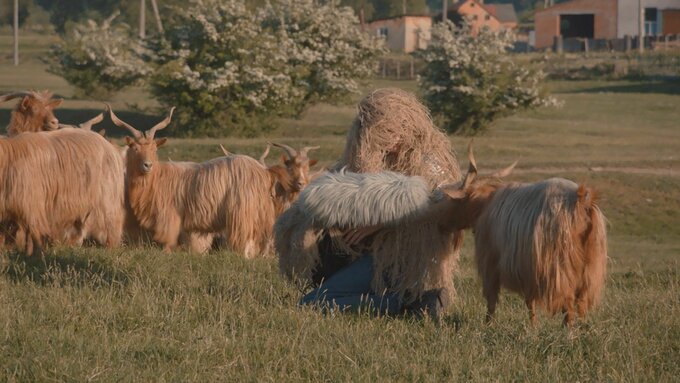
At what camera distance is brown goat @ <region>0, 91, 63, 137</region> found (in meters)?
13.9

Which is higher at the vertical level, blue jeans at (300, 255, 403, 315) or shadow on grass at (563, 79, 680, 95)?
shadow on grass at (563, 79, 680, 95)

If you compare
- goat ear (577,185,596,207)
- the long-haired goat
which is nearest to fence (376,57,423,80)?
the long-haired goat

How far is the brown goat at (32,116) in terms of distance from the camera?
45.6 ft

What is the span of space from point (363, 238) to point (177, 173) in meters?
5.99

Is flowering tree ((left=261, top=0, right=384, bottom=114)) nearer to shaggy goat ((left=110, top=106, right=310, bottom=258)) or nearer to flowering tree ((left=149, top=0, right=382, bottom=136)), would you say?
flowering tree ((left=149, top=0, right=382, bottom=136))

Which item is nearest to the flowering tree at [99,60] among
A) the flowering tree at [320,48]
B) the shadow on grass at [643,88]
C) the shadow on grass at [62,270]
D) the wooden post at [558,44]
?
the flowering tree at [320,48]

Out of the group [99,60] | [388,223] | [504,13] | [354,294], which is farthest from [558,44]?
[388,223]

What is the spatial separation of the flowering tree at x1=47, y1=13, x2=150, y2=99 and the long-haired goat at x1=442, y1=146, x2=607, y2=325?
30.3 metres

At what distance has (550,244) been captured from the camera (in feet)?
25.5

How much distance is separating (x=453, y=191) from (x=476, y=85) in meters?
26.2

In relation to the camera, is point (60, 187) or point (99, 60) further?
point (99, 60)

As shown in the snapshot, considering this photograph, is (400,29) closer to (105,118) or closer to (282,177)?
(105,118)

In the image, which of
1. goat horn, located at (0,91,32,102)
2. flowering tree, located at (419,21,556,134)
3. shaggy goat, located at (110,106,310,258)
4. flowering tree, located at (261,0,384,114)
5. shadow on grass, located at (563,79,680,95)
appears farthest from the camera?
shadow on grass, located at (563,79,680,95)

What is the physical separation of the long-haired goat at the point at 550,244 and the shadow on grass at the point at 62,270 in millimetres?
3155
